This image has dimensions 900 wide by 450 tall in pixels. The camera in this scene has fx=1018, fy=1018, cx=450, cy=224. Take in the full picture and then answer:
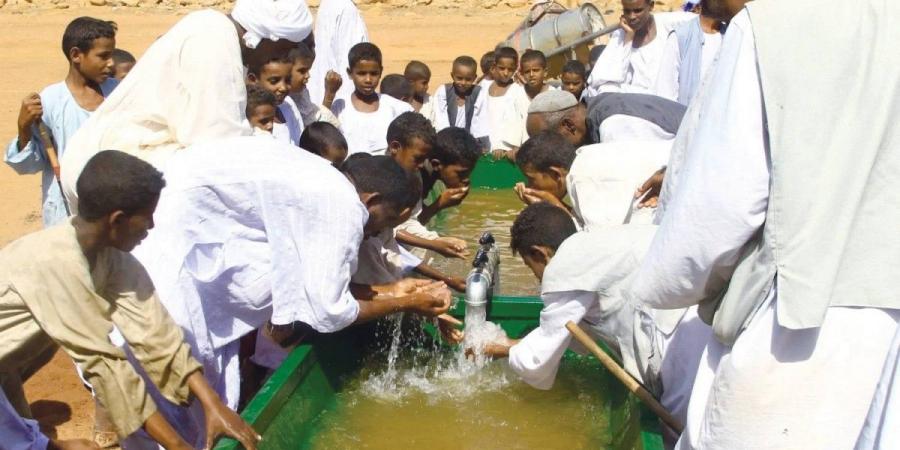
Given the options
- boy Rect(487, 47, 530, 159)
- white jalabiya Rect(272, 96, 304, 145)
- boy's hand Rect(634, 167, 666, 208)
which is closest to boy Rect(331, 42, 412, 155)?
white jalabiya Rect(272, 96, 304, 145)

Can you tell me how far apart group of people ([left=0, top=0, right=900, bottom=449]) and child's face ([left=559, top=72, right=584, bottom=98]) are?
2763 mm

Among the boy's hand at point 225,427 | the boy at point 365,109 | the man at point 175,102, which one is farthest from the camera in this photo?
the boy at point 365,109

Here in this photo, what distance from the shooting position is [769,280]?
222cm

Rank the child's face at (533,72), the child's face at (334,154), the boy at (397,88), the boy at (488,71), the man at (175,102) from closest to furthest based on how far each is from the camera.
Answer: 1. the man at (175,102)
2. the child's face at (334,154)
3. the boy at (397,88)
4. the child's face at (533,72)
5. the boy at (488,71)

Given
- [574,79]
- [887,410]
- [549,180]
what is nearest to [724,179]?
[887,410]

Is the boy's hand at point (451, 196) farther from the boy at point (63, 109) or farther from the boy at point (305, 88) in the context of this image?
the boy at point (63, 109)

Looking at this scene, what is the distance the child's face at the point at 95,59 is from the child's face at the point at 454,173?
1.69 m

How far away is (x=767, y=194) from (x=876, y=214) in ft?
0.80

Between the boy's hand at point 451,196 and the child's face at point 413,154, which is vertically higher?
the child's face at point 413,154

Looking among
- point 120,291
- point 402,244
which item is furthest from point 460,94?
point 120,291

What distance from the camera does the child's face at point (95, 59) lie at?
4938mm

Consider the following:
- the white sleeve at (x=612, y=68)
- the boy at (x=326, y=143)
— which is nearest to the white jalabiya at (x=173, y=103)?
the boy at (x=326, y=143)

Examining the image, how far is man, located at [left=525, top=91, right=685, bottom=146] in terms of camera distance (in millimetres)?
4848

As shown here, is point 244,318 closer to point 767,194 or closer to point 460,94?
point 767,194
